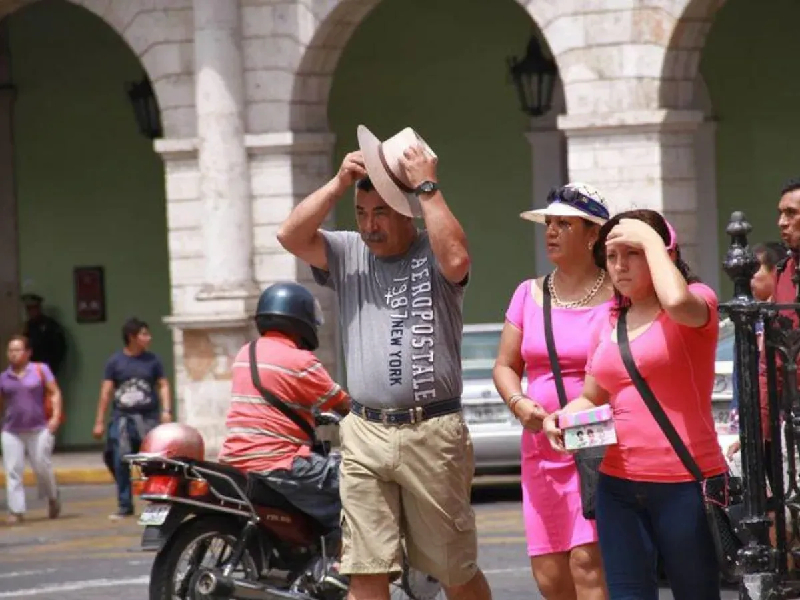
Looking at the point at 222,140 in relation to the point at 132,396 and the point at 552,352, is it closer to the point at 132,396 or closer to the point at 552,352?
the point at 132,396

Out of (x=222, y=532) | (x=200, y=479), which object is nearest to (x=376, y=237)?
(x=200, y=479)

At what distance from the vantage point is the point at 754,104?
24.1m

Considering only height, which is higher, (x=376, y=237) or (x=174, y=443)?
(x=376, y=237)

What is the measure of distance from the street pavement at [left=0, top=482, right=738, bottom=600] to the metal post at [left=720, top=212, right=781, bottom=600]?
3.50 metres

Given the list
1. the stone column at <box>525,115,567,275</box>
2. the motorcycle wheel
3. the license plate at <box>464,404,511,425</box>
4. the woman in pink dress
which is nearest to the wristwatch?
the woman in pink dress

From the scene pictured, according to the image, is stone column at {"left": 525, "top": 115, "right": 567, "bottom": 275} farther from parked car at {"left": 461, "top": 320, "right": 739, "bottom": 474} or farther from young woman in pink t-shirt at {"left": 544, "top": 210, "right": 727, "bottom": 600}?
young woman in pink t-shirt at {"left": 544, "top": 210, "right": 727, "bottom": 600}

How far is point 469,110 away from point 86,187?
4.65m

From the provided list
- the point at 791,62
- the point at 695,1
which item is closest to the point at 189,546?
the point at 695,1

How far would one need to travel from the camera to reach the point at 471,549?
8.43 m

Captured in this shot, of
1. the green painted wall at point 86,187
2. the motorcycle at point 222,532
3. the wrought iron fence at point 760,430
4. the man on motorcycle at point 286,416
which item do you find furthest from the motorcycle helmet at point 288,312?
the green painted wall at point 86,187

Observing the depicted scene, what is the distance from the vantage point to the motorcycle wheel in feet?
34.6

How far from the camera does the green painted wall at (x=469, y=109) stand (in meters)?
25.4

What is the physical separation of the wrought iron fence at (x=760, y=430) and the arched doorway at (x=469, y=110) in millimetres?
17087

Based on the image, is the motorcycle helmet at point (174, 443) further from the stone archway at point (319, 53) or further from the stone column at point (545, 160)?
the stone column at point (545, 160)
